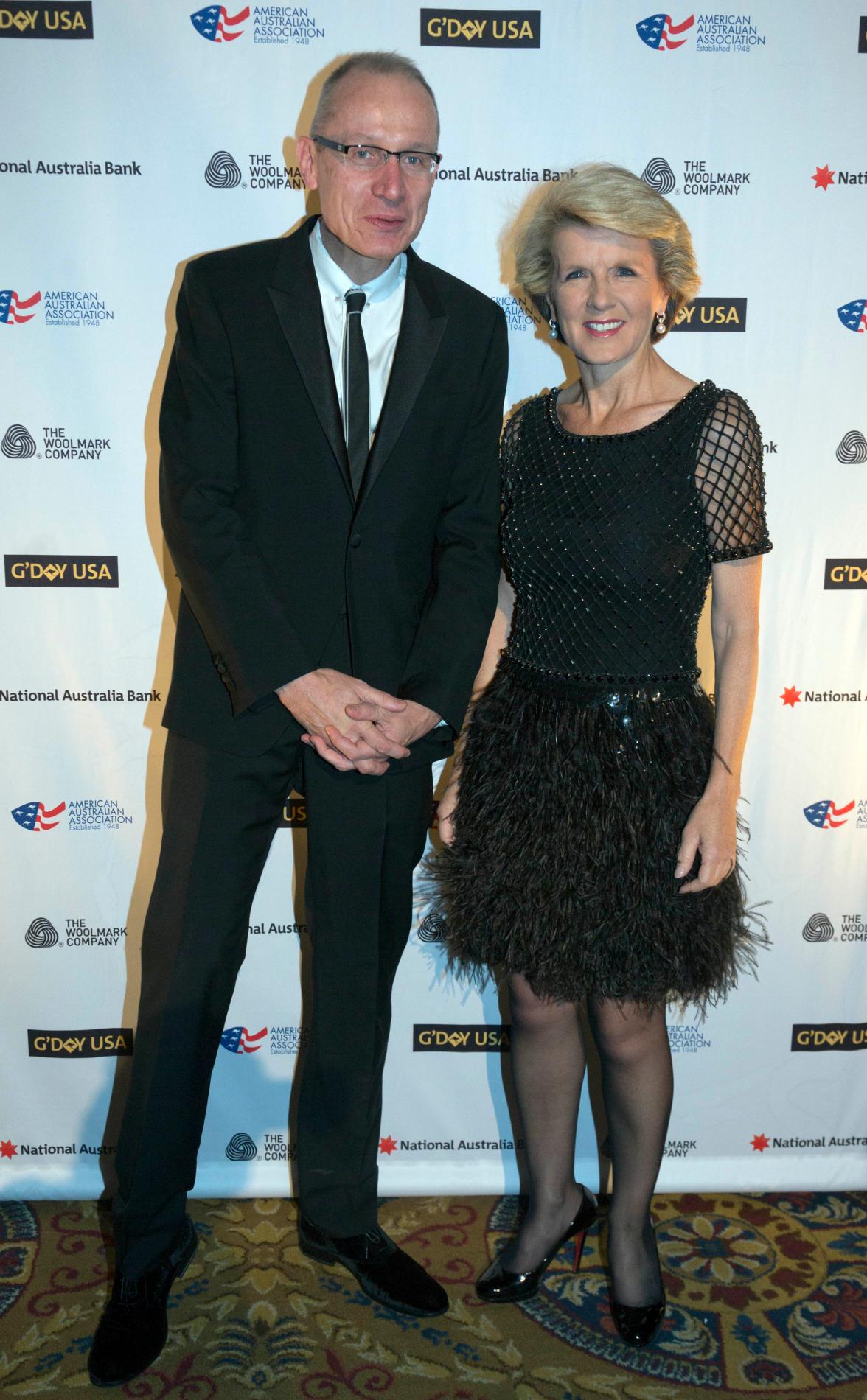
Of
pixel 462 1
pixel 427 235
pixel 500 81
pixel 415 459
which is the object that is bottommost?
pixel 415 459

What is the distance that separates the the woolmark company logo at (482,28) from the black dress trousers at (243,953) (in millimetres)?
1316

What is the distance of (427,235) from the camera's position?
2357 millimetres

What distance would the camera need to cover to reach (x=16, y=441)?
7.80ft

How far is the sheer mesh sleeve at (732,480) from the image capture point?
6.15ft

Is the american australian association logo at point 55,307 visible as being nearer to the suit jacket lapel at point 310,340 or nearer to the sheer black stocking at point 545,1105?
the suit jacket lapel at point 310,340

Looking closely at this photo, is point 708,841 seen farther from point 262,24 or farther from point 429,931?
point 262,24

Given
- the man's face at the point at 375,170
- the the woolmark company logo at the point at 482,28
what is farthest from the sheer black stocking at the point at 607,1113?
the the woolmark company logo at the point at 482,28

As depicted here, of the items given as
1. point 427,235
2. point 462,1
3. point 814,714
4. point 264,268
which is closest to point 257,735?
point 264,268

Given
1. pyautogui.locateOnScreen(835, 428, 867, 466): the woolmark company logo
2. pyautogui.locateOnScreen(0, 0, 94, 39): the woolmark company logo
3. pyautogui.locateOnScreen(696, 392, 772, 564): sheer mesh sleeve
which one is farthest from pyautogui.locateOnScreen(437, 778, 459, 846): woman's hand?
pyautogui.locateOnScreen(0, 0, 94, 39): the woolmark company logo

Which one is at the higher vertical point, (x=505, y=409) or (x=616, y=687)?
(x=505, y=409)

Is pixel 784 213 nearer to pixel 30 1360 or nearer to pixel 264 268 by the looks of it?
pixel 264 268

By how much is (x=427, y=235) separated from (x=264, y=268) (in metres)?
0.57

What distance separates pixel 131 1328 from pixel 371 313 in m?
1.85

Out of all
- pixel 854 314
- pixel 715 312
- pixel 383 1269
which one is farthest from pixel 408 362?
pixel 383 1269
